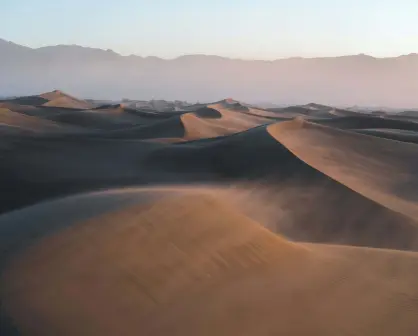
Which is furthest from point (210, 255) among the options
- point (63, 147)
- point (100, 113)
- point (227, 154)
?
point (100, 113)

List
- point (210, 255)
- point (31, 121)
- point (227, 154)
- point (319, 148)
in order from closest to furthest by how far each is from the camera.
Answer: point (210, 255) < point (227, 154) < point (319, 148) < point (31, 121)

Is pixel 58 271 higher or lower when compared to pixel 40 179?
higher

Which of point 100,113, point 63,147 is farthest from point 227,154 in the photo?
point 100,113

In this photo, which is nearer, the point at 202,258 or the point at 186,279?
the point at 186,279

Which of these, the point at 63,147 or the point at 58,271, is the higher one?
the point at 58,271

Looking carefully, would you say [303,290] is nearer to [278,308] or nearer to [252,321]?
[278,308]

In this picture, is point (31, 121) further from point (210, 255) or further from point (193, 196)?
point (210, 255)

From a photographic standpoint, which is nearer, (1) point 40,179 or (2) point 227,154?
(1) point 40,179

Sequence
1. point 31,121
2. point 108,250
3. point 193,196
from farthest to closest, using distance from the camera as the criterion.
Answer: point 31,121
point 193,196
point 108,250

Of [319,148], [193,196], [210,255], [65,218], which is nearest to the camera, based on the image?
Answer: [210,255]
